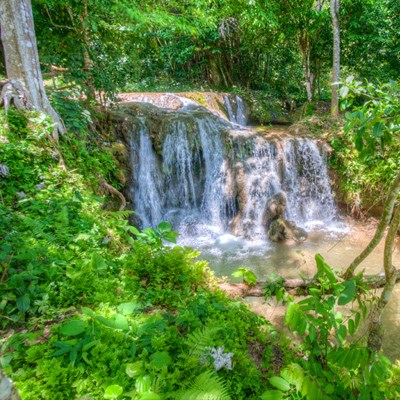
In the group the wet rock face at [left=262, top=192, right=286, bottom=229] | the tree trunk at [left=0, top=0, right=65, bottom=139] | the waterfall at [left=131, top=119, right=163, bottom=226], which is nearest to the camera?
the tree trunk at [left=0, top=0, right=65, bottom=139]

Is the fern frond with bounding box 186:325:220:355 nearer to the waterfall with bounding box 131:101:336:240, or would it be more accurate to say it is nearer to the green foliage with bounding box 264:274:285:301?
the green foliage with bounding box 264:274:285:301

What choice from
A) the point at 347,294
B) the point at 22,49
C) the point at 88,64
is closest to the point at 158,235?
the point at 347,294

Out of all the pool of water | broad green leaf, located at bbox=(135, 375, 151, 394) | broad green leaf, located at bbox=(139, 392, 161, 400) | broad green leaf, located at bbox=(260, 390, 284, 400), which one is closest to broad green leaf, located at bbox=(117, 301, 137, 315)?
broad green leaf, located at bbox=(135, 375, 151, 394)

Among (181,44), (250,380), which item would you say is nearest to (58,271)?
(250,380)

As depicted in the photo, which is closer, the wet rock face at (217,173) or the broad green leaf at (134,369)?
the broad green leaf at (134,369)

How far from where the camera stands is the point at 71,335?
1.61 meters

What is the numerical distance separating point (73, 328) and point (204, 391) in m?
0.87

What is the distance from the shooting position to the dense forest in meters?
1.62

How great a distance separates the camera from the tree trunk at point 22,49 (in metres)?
4.02

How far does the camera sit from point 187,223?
25.0ft

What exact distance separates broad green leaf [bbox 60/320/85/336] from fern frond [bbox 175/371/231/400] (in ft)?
2.33

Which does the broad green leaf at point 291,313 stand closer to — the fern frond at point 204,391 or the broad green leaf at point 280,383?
the broad green leaf at point 280,383

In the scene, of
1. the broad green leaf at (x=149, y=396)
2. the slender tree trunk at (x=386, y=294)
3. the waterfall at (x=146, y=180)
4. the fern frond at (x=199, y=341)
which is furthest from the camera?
the waterfall at (x=146, y=180)

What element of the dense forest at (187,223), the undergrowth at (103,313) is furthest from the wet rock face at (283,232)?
the undergrowth at (103,313)
